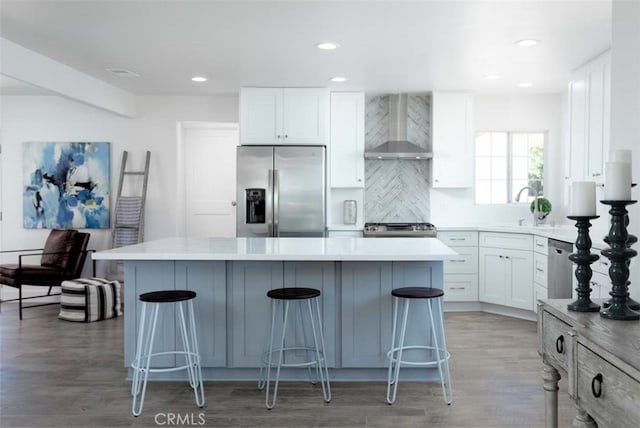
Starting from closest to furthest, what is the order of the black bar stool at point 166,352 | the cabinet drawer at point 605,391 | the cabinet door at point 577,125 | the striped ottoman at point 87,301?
1. the cabinet drawer at point 605,391
2. the black bar stool at point 166,352
3. the cabinet door at point 577,125
4. the striped ottoman at point 87,301

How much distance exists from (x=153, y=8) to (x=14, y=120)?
3948 mm

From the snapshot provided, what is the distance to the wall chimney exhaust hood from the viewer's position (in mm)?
5781

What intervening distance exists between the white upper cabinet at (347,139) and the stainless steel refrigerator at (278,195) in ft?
1.28

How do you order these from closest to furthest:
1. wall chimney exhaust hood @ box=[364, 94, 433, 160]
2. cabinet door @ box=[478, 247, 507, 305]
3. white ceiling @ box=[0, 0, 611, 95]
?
white ceiling @ box=[0, 0, 611, 95] → cabinet door @ box=[478, 247, 507, 305] → wall chimney exhaust hood @ box=[364, 94, 433, 160]

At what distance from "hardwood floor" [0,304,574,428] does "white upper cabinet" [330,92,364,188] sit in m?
2.33

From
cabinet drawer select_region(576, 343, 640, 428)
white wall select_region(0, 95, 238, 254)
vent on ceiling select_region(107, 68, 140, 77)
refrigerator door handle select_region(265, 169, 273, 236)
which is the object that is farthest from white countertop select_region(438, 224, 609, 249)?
vent on ceiling select_region(107, 68, 140, 77)

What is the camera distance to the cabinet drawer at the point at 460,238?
5.66m

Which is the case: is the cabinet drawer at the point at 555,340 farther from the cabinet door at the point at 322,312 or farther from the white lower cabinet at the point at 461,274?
the white lower cabinet at the point at 461,274

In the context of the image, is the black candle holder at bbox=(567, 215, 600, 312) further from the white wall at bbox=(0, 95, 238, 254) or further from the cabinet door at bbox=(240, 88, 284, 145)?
the white wall at bbox=(0, 95, 238, 254)

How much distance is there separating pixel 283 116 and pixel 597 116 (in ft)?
9.85

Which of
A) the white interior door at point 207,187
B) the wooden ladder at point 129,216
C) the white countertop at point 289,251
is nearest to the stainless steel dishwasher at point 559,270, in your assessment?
the white countertop at point 289,251

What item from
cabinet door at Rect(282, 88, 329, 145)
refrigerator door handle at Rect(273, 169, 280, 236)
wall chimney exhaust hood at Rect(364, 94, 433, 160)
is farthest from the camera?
wall chimney exhaust hood at Rect(364, 94, 433, 160)

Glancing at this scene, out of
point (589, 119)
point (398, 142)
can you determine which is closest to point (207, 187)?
point (398, 142)

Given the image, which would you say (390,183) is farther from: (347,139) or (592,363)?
A: (592,363)
